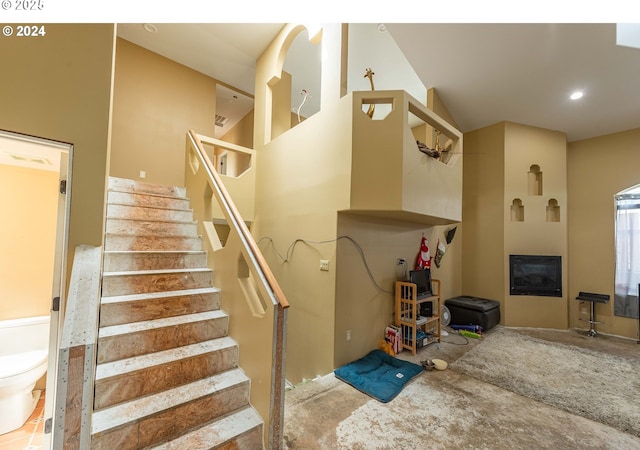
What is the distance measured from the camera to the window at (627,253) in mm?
4734

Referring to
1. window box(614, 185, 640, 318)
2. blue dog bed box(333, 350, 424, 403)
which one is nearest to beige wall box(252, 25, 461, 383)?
blue dog bed box(333, 350, 424, 403)

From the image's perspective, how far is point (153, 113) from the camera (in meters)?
5.12

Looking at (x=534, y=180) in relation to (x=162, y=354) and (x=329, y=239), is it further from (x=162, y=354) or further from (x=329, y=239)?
(x=162, y=354)

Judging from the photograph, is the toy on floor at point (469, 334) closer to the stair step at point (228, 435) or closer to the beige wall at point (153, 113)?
the stair step at point (228, 435)

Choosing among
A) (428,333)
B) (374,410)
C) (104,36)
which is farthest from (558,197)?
(104,36)

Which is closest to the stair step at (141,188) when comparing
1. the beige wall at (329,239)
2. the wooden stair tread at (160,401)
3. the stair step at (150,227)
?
the stair step at (150,227)

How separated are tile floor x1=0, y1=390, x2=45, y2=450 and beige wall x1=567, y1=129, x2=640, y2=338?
8128 mm

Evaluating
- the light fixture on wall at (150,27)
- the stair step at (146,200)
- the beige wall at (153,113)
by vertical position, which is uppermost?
the light fixture on wall at (150,27)

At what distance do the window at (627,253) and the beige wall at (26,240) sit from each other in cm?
888

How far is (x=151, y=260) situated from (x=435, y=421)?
303cm

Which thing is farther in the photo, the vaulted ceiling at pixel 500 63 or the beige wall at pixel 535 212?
the beige wall at pixel 535 212

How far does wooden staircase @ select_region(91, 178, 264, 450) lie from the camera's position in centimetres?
167
